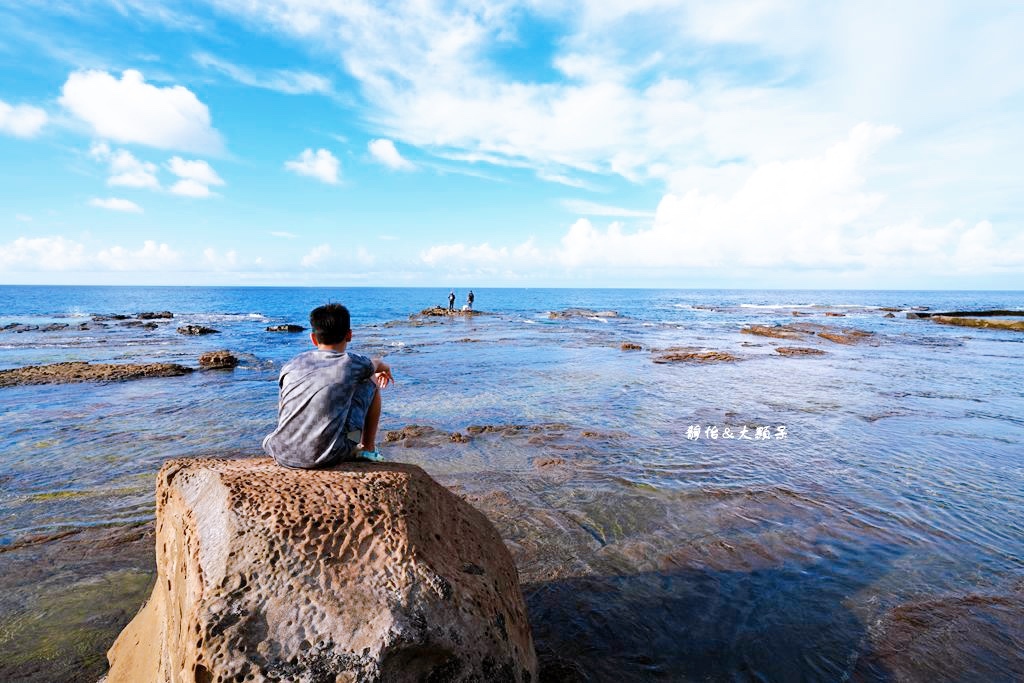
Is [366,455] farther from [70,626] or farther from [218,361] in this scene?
[218,361]

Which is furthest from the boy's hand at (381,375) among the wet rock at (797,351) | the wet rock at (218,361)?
the wet rock at (797,351)

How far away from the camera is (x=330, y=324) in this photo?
3662 millimetres

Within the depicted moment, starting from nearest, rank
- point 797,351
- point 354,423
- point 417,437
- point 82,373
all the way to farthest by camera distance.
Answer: point 354,423 → point 417,437 → point 82,373 → point 797,351

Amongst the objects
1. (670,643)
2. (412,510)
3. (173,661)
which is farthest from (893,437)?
(173,661)

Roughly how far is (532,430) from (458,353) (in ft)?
44.5

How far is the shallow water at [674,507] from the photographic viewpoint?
4.19 meters

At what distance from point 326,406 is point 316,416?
0.09 meters

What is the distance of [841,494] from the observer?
23.2 feet

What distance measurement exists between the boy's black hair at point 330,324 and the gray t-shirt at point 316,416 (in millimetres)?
250

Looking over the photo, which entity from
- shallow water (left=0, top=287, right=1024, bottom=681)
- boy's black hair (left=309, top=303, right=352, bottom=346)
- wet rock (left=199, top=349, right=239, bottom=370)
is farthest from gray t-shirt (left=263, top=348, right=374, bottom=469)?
wet rock (left=199, top=349, right=239, bottom=370)

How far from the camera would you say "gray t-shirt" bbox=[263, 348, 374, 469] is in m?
3.34

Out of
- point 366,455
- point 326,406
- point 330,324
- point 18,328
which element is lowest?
point 18,328

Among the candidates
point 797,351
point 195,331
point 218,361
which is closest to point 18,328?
point 195,331

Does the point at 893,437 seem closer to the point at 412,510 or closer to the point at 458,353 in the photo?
the point at 412,510
